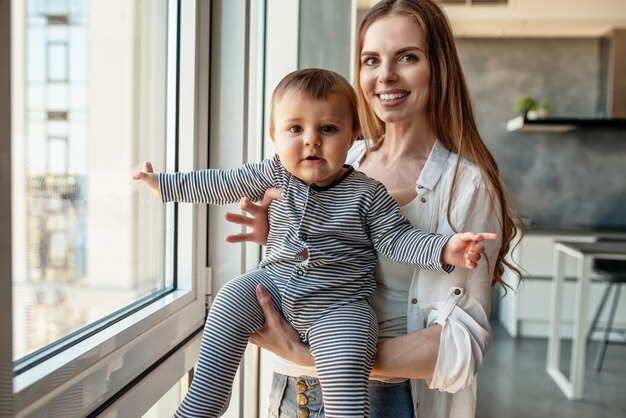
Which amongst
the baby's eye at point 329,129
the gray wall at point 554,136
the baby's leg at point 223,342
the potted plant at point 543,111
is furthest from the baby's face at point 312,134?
the gray wall at point 554,136

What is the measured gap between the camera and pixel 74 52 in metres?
1.00

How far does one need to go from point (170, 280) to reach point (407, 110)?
654 millimetres

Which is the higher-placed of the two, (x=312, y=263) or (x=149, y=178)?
(x=149, y=178)

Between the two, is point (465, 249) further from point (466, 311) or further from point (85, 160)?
point (85, 160)

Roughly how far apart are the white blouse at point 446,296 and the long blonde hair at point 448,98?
0.03 meters

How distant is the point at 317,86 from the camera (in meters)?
1.08

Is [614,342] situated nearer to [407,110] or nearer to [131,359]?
[407,110]

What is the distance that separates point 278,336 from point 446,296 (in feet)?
1.09

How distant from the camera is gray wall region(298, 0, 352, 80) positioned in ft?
7.04

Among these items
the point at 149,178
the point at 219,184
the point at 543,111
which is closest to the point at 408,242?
the point at 219,184

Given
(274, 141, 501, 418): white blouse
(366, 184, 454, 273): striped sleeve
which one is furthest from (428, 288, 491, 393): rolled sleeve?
(366, 184, 454, 273): striped sleeve

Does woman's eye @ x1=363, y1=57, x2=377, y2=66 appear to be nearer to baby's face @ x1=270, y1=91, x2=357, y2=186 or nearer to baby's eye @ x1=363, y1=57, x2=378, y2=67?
baby's eye @ x1=363, y1=57, x2=378, y2=67

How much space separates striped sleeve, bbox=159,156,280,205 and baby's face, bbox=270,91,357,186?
0.27ft

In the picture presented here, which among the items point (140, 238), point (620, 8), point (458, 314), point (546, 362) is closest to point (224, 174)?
point (140, 238)
